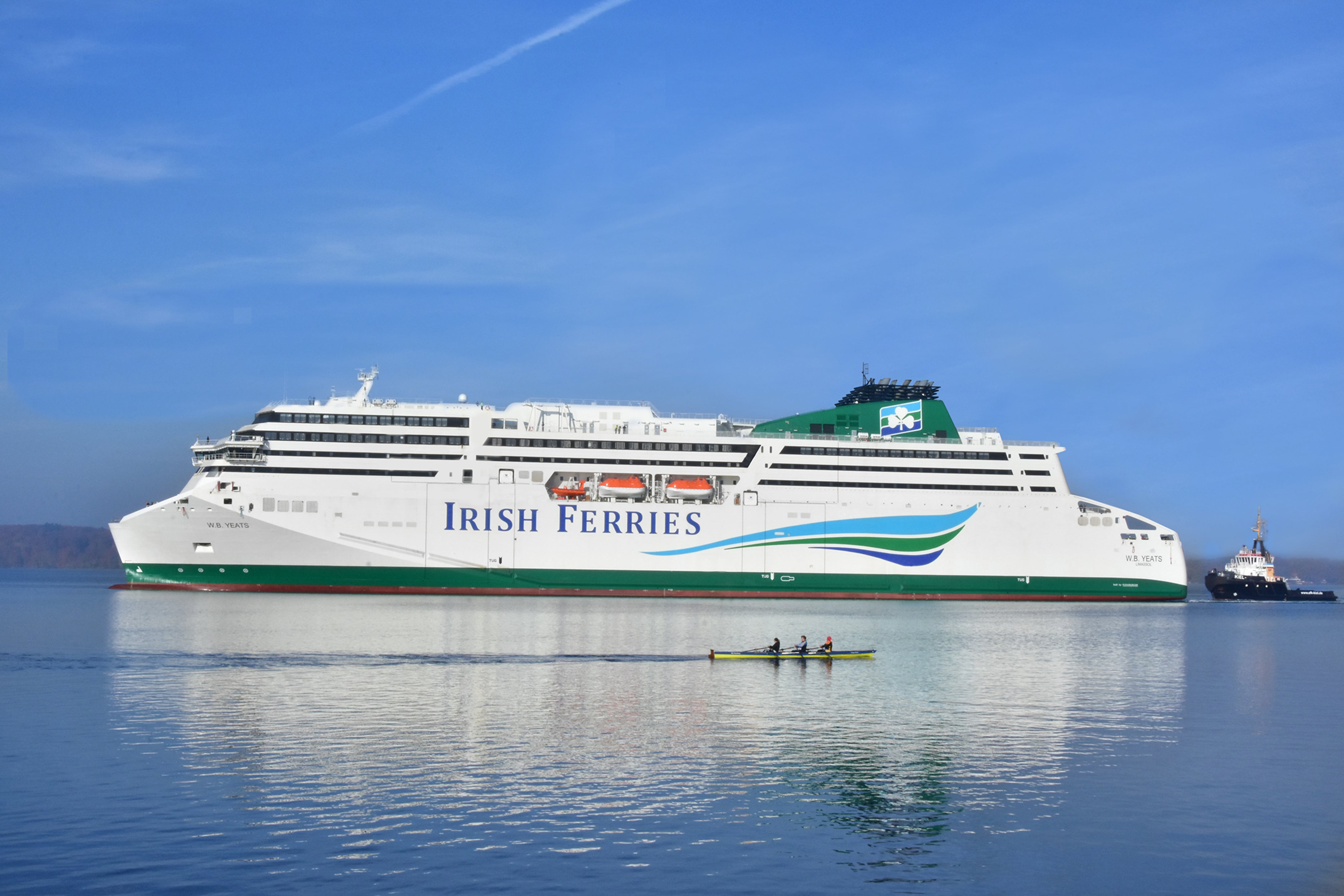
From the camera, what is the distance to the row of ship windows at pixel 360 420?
5866 centimetres

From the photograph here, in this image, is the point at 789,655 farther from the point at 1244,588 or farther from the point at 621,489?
the point at 1244,588

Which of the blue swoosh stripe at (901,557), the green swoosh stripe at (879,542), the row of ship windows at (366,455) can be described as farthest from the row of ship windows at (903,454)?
→ the row of ship windows at (366,455)

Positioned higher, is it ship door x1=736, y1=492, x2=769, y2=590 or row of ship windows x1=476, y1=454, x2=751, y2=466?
row of ship windows x1=476, y1=454, x2=751, y2=466

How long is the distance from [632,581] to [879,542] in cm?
1413

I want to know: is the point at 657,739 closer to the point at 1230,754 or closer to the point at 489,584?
the point at 1230,754

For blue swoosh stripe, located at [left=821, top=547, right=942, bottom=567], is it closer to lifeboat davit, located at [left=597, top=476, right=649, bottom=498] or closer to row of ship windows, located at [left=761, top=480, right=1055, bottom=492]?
row of ship windows, located at [left=761, top=480, right=1055, bottom=492]

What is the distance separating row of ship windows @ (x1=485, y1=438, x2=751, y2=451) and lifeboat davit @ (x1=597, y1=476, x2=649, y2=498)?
1.72m

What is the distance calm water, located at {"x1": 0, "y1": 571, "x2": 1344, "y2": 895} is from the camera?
13.1 m

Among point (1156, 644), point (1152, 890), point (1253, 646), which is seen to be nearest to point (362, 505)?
point (1156, 644)

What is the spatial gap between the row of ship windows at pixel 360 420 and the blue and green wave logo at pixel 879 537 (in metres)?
15.6

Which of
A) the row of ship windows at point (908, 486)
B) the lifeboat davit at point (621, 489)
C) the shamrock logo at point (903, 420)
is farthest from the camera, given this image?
the shamrock logo at point (903, 420)

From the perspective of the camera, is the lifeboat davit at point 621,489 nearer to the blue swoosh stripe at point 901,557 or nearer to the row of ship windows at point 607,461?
the row of ship windows at point 607,461

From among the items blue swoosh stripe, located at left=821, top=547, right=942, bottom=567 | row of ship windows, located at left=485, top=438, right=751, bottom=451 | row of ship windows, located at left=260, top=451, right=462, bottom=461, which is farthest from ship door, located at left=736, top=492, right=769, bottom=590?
row of ship windows, located at left=260, top=451, right=462, bottom=461

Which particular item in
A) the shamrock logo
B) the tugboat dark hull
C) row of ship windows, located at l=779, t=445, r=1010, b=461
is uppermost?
the shamrock logo
